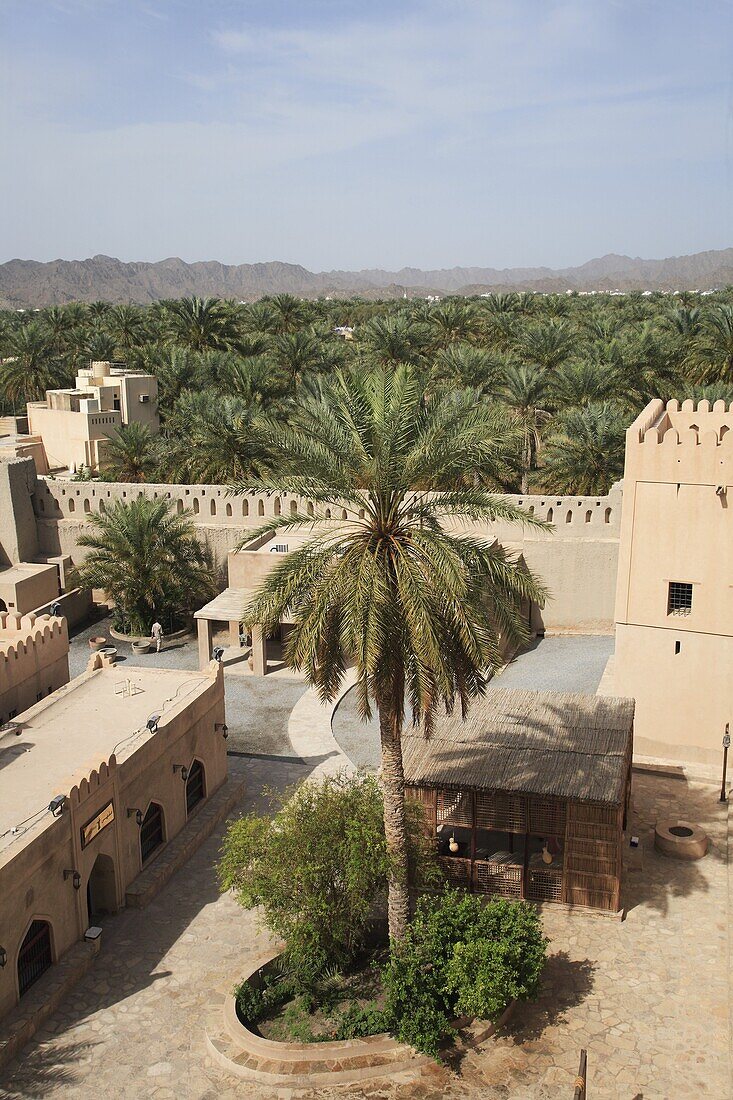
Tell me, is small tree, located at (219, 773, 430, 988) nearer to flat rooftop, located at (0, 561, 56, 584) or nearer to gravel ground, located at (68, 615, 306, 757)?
gravel ground, located at (68, 615, 306, 757)

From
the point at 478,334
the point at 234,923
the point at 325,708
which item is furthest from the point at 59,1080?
the point at 478,334

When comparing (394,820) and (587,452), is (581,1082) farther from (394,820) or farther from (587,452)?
(587,452)

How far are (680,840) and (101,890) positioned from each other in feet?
29.3

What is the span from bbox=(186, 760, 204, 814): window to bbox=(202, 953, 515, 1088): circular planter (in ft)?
17.7

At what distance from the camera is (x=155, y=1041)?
11859 mm

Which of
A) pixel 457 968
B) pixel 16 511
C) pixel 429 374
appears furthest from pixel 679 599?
pixel 16 511

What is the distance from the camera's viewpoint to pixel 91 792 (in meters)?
13.4

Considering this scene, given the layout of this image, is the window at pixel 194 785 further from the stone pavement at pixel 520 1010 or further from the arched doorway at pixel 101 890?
the arched doorway at pixel 101 890

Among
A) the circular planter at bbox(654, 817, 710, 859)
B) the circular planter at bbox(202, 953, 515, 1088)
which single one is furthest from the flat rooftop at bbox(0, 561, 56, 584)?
the circular planter at bbox(654, 817, 710, 859)

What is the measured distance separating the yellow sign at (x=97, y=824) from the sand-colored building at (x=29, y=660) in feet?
13.1

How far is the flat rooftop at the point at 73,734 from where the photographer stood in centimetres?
1332

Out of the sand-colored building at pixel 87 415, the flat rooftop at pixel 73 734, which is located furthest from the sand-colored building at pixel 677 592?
the sand-colored building at pixel 87 415

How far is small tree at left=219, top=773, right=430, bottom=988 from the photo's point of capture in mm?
12250

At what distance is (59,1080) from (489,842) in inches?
284
